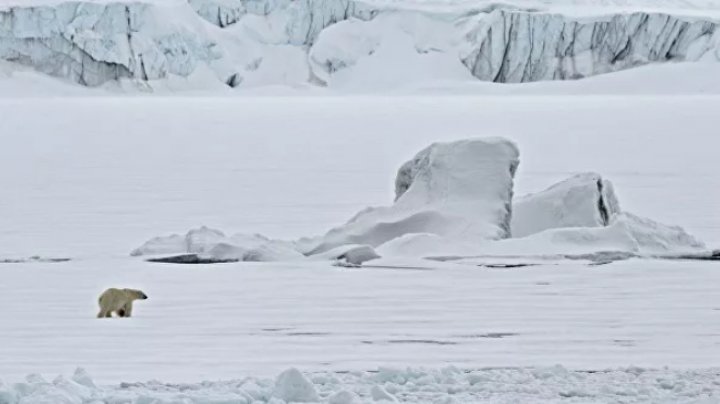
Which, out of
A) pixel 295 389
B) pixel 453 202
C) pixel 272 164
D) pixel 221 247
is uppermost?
pixel 272 164

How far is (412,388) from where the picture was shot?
519 cm

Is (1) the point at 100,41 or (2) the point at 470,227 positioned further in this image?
(1) the point at 100,41

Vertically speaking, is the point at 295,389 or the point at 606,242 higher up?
the point at 606,242

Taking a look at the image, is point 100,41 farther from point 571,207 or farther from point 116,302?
point 116,302

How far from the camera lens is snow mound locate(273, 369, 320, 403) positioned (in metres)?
4.83

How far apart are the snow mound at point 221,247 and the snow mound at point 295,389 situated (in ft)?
18.9

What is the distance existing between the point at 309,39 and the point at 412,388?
69.5 m

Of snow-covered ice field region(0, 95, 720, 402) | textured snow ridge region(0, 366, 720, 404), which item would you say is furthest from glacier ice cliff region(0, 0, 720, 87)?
textured snow ridge region(0, 366, 720, 404)

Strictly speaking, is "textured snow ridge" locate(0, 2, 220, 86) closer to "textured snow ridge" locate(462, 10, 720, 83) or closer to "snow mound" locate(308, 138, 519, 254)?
"textured snow ridge" locate(462, 10, 720, 83)

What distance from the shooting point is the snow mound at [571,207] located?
37.5 feet

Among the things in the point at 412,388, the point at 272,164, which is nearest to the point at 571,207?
the point at 412,388

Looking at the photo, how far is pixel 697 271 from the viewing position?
9.84 metres

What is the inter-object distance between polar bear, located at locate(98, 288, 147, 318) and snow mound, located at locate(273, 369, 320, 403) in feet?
10.8

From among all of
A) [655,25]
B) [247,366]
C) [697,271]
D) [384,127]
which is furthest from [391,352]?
[655,25]
